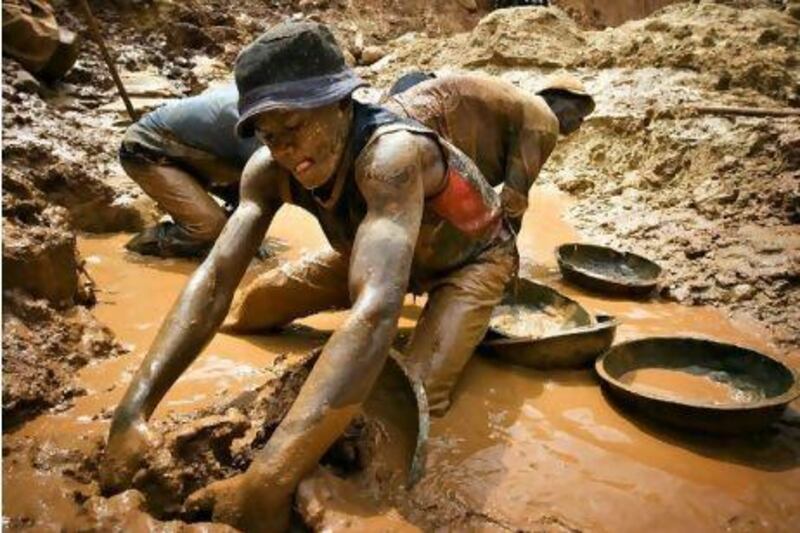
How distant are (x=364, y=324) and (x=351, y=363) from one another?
0.38ft

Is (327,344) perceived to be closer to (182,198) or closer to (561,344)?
(561,344)

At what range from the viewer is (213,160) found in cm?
446

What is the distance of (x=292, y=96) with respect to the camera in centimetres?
197

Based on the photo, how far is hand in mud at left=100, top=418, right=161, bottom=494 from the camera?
1.88m

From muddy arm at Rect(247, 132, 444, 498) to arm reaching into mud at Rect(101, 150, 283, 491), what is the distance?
459 mm

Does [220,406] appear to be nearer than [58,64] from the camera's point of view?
Yes

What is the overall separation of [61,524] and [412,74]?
375 centimetres

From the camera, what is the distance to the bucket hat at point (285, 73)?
1.97 meters

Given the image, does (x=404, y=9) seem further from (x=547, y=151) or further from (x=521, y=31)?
(x=547, y=151)

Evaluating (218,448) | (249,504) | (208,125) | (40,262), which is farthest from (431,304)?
(208,125)

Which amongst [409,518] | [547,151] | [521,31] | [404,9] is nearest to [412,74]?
[547,151]

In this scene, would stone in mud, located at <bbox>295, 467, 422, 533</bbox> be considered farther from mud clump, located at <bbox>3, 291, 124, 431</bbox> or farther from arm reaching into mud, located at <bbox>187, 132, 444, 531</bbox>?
mud clump, located at <bbox>3, 291, 124, 431</bbox>

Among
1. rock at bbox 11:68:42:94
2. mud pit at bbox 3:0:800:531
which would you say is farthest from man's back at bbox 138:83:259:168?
rock at bbox 11:68:42:94

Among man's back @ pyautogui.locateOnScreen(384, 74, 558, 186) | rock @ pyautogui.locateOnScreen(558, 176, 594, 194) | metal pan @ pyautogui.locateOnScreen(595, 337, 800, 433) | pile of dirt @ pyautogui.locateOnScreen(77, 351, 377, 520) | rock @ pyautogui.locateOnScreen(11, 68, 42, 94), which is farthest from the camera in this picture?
rock @ pyautogui.locateOnScreen(558, 176, 594, 194)
